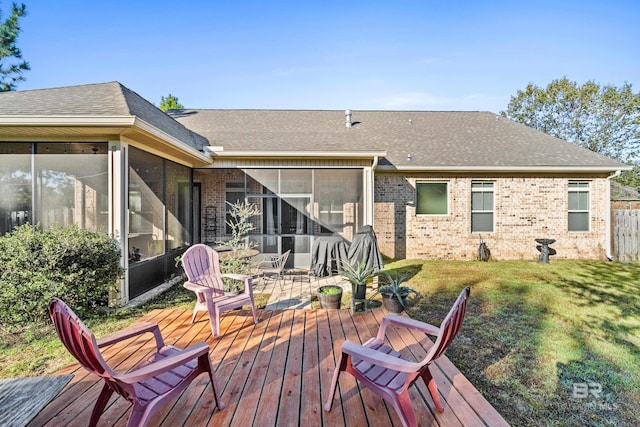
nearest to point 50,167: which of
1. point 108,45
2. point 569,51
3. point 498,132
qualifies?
point 108,45

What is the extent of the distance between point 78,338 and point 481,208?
34.2ft

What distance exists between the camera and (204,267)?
14.5 ft

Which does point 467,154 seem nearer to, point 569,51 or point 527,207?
point 527,207

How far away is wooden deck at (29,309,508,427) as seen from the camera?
6.75ft

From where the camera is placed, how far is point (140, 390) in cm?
196

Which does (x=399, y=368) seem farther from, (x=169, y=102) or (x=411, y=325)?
(x=169, y=102)

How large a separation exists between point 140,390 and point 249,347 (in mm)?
1324

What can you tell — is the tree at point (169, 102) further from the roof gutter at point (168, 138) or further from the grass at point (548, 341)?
the grass at point (548, 341)

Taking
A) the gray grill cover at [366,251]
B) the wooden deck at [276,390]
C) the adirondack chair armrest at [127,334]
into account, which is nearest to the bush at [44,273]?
the wooden deck at [276,390]

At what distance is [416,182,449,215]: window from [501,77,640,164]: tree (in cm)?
2142

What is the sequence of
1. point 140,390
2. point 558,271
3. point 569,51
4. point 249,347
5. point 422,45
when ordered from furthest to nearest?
point 569,51 < point 422,45 < point 558,271 < point 249,347 < point 140,390

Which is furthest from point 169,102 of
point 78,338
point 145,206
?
point 78,338

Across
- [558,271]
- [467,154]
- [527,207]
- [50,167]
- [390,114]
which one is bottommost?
[558,271]

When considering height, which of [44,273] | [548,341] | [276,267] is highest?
[44,273]
